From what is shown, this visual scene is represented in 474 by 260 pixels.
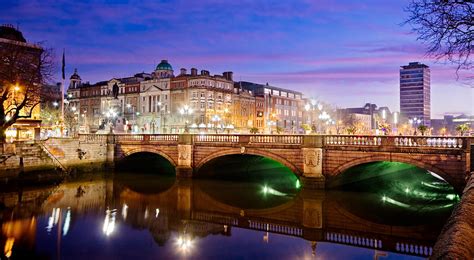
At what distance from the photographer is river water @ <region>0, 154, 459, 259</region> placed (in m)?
18.4

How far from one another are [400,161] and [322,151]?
19.6 ft

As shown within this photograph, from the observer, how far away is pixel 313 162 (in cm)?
3192

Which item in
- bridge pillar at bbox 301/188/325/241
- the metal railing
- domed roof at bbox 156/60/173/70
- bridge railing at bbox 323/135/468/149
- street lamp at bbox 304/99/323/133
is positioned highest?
domed roof at bbox 156/60/173/70

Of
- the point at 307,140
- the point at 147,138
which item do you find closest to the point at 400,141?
the point at 307,140

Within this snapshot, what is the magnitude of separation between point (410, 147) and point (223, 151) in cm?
1697

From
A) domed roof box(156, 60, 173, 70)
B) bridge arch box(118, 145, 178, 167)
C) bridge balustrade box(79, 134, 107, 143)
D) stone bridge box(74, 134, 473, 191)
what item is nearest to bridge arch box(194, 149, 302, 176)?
stone bridge box(74, 134, 473, 191)

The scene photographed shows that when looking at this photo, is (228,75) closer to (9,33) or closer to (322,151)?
(9,33)

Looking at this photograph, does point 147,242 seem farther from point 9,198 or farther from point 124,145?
point 124,145

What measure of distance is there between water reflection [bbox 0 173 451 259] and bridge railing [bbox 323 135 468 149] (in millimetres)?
4274

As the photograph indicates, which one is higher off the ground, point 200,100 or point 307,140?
point 200,100

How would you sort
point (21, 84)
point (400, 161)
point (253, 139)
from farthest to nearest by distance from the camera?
point (21, 84) → point (253, 139) → point (400, 161)

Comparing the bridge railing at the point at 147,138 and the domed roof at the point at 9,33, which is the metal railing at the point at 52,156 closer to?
the bridge railing at the point at 147,138

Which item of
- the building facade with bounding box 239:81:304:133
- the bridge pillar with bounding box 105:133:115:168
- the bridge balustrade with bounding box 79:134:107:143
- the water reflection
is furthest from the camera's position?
the building facade with bounding box 239:81:304:133

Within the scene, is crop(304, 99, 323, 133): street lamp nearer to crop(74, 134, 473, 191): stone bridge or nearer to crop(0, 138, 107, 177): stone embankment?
crop(74, 134, 473, 191): stone bridge
